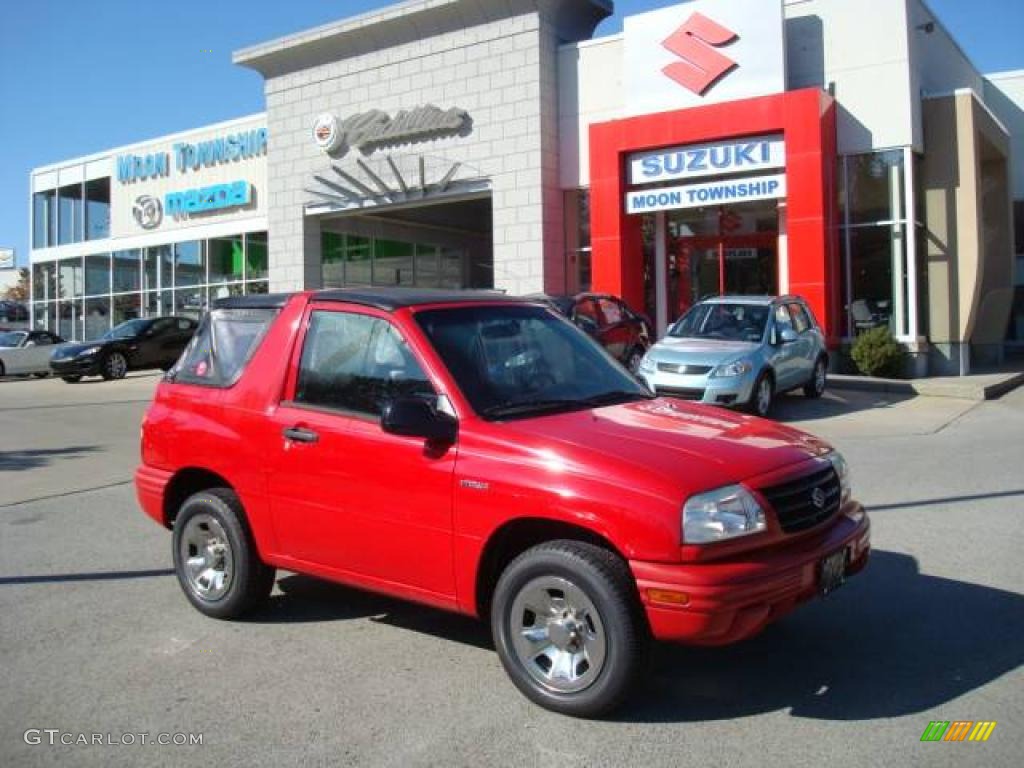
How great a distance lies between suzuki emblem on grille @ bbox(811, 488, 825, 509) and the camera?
4.10 meters

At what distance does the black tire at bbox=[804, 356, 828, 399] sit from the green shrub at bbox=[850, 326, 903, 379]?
266 cm

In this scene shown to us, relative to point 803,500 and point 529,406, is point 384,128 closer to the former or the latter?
point 529,406

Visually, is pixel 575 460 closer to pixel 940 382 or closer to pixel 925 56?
pixel 940 382

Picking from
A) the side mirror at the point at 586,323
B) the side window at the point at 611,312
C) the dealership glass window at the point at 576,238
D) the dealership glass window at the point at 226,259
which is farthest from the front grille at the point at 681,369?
the dealership glass window at the point at 226,259

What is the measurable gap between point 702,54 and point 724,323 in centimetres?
827

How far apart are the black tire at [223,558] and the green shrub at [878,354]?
47.8ft

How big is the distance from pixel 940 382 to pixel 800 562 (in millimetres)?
14252

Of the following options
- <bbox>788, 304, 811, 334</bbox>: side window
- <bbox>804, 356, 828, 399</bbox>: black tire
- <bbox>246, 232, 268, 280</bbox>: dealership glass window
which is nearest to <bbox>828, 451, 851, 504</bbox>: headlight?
<bbox>788, 304, 811, 334</bbox>: side window

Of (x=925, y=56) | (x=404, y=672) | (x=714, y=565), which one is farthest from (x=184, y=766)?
(x=925, y=56)

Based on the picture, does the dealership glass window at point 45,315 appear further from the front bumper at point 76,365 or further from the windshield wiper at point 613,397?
the windshield wiper at point 613,397

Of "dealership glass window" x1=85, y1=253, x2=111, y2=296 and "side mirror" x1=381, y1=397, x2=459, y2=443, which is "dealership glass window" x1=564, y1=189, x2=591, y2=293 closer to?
"side mirror" x1=381, y1=397, x2=459, y2=443

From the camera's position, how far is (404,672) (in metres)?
4.47

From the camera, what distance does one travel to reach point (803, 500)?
4.04 meters

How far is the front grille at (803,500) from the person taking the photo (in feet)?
12.8
